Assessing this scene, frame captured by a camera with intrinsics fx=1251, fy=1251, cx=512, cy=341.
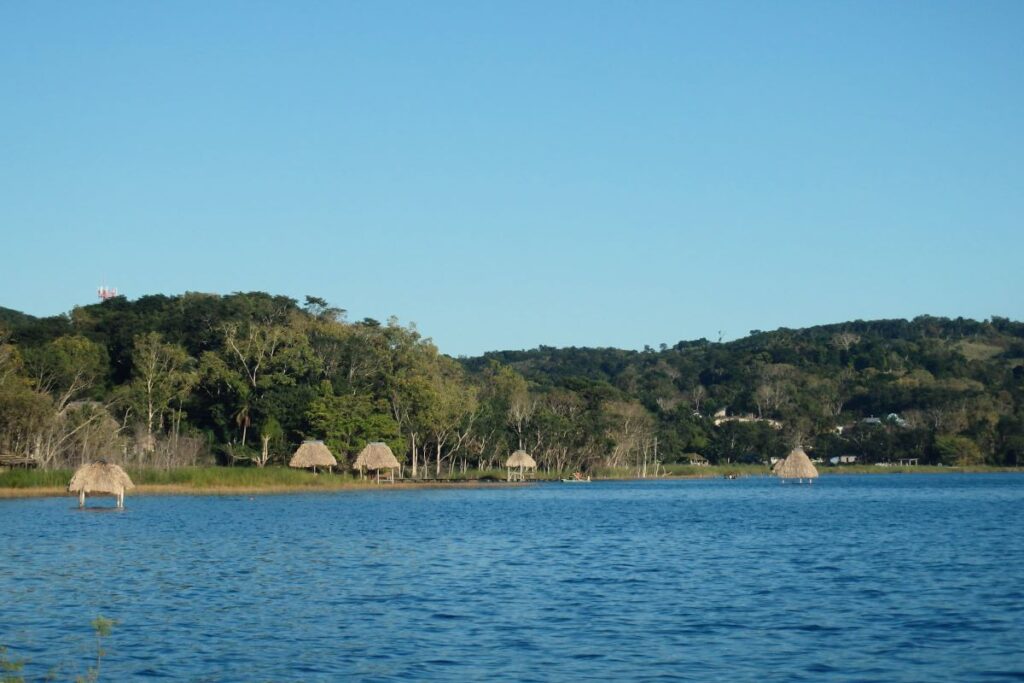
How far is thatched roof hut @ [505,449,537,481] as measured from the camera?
101062 millimetres

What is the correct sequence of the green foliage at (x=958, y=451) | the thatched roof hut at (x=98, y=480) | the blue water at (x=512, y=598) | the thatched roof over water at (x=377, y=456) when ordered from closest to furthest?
the blue water at (x=512, y=598) < the thatched roof hut at (x=98, y=480) < the thatched roof over water at (x=377, y=456) < the green foliage at (x=958, y=451)

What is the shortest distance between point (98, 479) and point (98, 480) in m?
0.04

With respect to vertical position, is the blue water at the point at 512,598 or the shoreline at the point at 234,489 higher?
the shoreline at the point at 234,489

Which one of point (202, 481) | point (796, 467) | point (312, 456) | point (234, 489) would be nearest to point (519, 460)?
point (796, 467)

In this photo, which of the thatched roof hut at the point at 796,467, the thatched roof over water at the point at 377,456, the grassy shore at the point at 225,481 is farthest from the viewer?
the thatched roof hut at the point at 796,467

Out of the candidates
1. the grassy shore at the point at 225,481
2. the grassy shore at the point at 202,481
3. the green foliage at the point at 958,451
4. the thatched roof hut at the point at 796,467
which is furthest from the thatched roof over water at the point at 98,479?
the green foliage at the point at 958,451

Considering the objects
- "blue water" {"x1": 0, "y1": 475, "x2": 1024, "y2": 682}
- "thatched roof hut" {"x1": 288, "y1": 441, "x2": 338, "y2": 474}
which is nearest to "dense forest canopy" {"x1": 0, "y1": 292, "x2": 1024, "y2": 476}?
"thatched roof hut" {"x1": 288, "y1": 441, "x2": 338, "y2": 474}

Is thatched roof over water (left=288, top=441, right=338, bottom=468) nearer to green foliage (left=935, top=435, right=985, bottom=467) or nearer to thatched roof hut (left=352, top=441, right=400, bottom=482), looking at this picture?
thatched roof hut (left=352, top=441, right=400, bottom=482)

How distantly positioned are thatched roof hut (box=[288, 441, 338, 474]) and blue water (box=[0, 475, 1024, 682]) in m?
30.2

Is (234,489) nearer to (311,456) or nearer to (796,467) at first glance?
(311,456)

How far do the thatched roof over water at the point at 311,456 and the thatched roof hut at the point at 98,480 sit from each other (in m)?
26.3

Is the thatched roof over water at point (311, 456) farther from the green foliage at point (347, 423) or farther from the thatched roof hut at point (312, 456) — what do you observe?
the green foliage at point (347, 423)

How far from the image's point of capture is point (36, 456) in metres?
Result: 63.9

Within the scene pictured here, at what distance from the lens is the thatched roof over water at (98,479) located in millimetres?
52062
